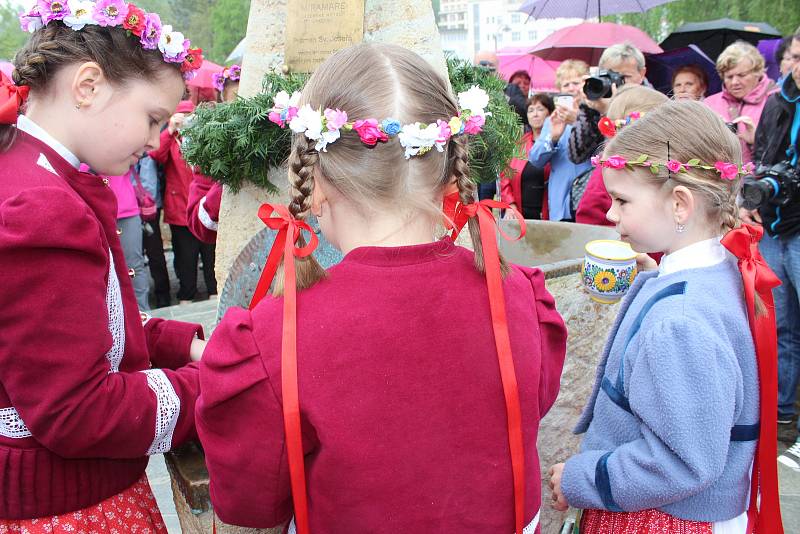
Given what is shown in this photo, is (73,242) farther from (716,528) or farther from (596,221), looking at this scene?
(596,221)

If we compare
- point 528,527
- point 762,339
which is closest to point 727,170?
point 762,339

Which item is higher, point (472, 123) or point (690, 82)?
point (472, 123)

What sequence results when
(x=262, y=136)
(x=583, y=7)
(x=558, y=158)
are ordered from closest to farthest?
(x=262, y=136)
(x=558, y=158)
(x=583, y=7)

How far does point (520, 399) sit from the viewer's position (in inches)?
46.6

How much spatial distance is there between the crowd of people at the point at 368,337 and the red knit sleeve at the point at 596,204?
1.87 metres

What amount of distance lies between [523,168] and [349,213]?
4258mm

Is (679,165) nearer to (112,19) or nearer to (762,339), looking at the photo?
(762,339)

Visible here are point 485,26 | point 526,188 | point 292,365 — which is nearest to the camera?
point 292,365

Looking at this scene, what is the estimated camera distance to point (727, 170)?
1.62 m

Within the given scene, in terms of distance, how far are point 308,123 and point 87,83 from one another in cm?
57

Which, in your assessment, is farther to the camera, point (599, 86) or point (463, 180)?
point (599, 86)

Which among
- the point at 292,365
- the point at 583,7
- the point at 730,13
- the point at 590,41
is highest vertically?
the point at 730,13

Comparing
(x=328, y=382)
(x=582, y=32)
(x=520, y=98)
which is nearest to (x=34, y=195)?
(x=328, y=382)

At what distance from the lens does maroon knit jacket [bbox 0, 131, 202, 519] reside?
1.18 m
